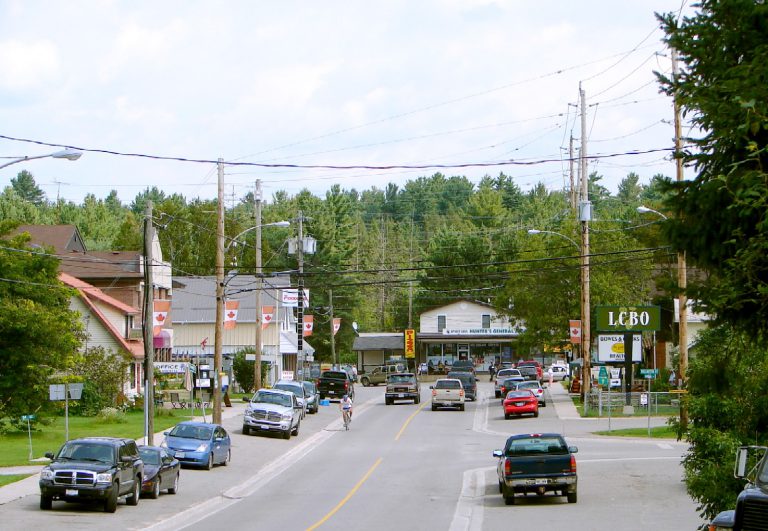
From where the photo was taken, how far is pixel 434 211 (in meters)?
185

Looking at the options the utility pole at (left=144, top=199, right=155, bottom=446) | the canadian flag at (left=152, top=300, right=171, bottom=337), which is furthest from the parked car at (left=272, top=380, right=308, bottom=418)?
the utility pole at (left=144, top=199, right=155, bottom=446)

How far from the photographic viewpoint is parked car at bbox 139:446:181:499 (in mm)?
27344

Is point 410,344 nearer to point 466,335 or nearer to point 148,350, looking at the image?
point 466,335

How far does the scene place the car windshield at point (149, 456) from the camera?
1094 inches

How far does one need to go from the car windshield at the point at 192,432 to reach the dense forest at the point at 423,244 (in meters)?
8.06

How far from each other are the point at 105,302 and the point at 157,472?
32006 millimetres

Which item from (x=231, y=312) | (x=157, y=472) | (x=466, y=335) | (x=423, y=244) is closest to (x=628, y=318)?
(x=231, y=312)

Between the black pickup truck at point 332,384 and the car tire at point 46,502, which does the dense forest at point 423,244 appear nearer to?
the black pickup truck at point 332,384

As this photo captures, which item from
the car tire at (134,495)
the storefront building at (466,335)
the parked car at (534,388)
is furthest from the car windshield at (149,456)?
the storefront building at (466,335)

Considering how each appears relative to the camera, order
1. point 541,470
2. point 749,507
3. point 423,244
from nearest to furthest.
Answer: point 749,507
point 541,470
point 423,244

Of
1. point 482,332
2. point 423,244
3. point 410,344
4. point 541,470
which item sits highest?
point 423,244

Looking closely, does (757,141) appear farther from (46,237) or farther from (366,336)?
(366,336)

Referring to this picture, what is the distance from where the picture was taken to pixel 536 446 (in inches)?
1033

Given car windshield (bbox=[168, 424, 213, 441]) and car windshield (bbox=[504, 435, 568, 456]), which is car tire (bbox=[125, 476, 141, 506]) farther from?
Result: car windshield (bbox=[504, 435, 568, 456])
